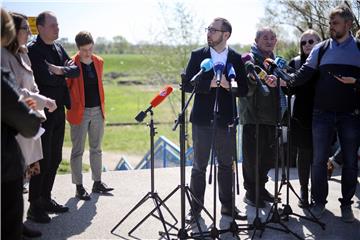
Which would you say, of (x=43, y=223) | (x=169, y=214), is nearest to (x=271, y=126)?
(x=169, y=214)

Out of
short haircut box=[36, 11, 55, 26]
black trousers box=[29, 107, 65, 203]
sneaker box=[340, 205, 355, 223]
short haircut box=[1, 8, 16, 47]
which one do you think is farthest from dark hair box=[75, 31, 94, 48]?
sneaker box=[340, 205, 355, 223]

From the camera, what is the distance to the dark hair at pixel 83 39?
427 cm

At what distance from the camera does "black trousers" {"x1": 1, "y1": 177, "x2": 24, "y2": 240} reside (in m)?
2.34

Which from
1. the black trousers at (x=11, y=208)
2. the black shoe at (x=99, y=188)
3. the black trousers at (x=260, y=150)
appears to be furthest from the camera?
the black shoe at (x=99, y=188)

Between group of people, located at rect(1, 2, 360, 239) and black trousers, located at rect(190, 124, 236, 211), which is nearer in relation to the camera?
group of people, located at rect(1, 2, 360, 239)

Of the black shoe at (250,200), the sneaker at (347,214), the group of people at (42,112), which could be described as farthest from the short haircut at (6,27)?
the sneaker at (347,214)

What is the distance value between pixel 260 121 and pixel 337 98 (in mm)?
750

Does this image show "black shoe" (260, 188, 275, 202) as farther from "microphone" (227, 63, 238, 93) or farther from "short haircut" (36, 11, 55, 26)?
"short haircut" (36, 11, 55, 26)

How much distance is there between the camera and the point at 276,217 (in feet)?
12.2

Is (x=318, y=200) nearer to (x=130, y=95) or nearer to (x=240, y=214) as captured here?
(x=240, y=214)

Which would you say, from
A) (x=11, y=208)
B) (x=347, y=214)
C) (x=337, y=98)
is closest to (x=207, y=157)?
(x=337, y=98)

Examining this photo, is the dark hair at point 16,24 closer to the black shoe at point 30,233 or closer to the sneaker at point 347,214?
the black shoe at point 30,233

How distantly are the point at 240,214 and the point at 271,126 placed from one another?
0.91 m

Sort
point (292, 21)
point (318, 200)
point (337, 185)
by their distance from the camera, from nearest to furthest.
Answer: point (318, 200) → point (337, 185) → point (292, 21)
